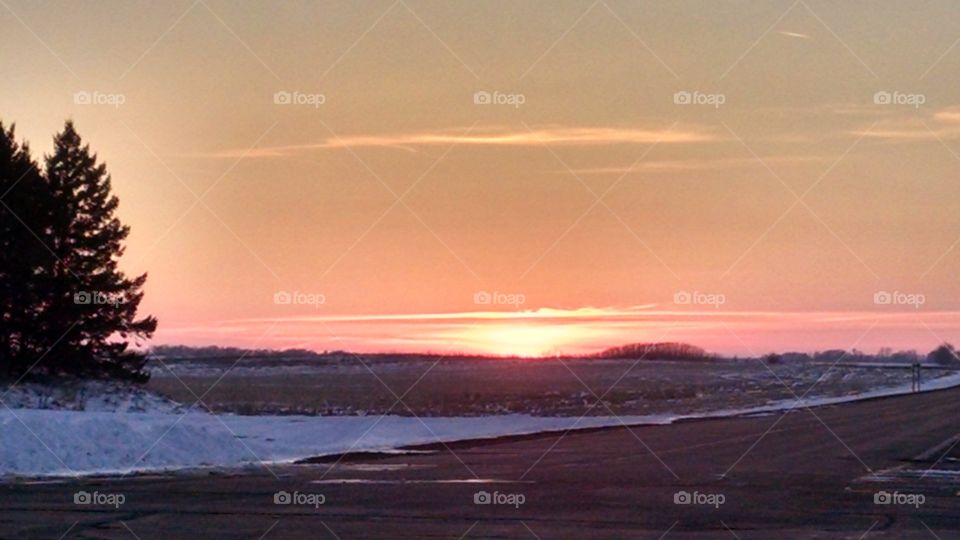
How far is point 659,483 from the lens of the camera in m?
22.0

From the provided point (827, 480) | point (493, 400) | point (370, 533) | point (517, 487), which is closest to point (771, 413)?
point (493, 400)

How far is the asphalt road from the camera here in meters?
15.6

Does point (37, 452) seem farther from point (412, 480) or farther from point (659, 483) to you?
point (659, 483)

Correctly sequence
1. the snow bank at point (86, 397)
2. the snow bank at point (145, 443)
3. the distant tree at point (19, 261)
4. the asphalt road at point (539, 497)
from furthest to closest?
the distant tree at point (19, 261) < the snow bank at point (86, 397) < the snow bank at point (145, 443) < the asphalt road at point (539, 497)


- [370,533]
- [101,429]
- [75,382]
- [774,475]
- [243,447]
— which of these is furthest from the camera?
[75,382]

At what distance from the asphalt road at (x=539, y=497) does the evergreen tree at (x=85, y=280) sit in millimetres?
16535

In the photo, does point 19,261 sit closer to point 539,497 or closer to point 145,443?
point 145,443

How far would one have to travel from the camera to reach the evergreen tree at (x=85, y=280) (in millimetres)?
41969

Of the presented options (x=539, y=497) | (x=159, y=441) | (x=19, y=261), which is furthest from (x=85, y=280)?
(x=539, y=497)

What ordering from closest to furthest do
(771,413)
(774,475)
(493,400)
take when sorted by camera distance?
(774,475), (771,413), (493,400)

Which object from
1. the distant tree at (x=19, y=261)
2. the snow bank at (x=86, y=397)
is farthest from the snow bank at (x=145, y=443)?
the distant tree at (x=19, y=261)

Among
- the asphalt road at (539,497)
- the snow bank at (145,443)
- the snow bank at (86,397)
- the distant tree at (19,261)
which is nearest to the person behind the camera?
the asphalt road at (539,497)

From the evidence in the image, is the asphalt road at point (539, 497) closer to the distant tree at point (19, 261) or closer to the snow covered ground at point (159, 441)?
the snow covered ground at point (159, 441)

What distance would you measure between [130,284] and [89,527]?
2906cm
